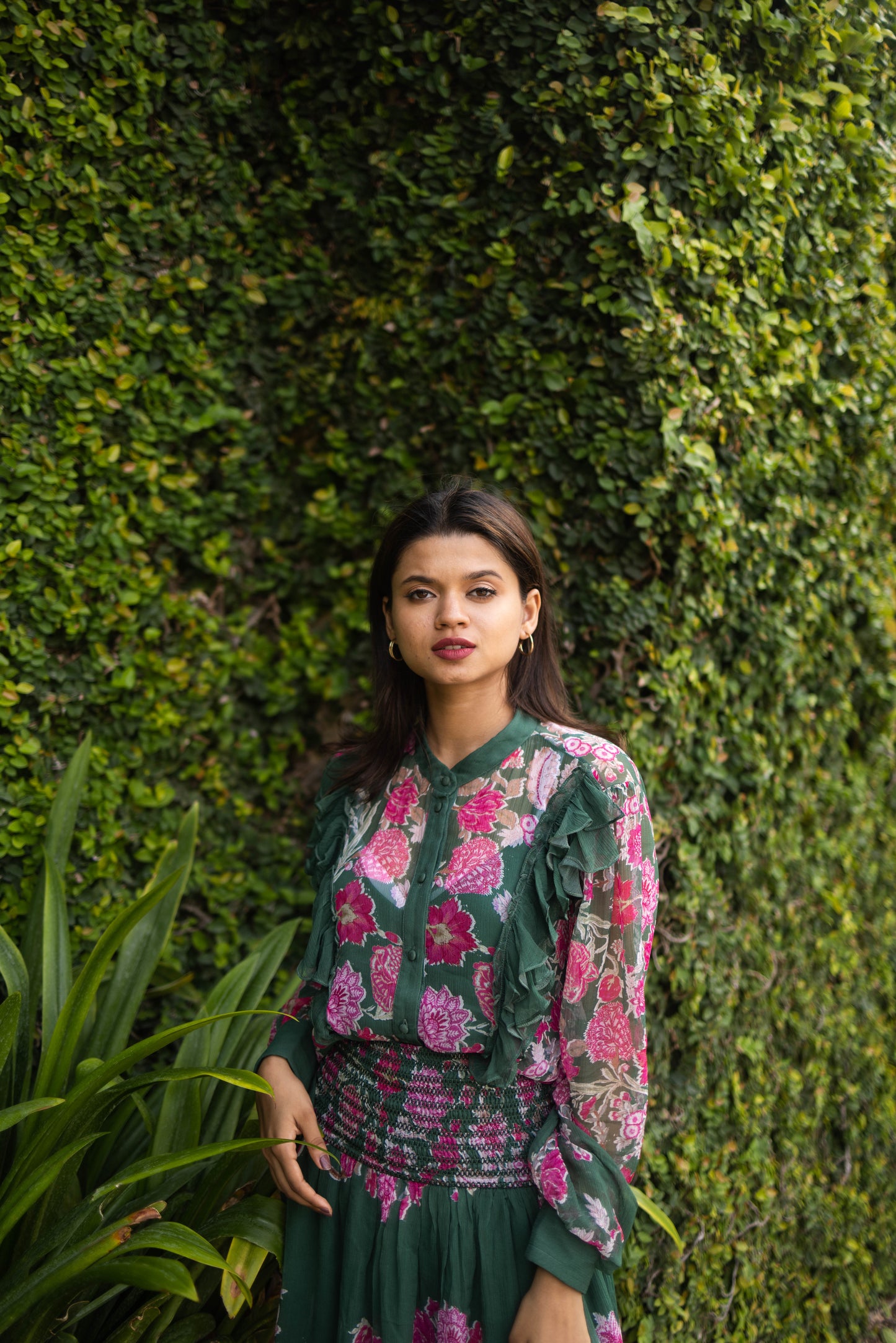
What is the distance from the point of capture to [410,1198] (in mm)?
1585

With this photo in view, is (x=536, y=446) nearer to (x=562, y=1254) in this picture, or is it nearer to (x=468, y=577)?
(x=468, y=577)

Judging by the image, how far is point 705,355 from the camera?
7.88 ft

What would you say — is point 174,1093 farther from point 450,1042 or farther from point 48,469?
point 48,469

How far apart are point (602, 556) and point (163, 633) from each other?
127 cm

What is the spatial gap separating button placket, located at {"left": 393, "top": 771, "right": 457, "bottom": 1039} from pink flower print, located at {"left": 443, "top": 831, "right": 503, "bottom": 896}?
0.11 feet

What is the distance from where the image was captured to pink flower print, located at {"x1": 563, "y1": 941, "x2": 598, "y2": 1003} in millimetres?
1517

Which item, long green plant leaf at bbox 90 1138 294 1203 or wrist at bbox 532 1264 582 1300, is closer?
wrist at bbox 532 1264 582 1300

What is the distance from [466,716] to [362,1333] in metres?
1.05

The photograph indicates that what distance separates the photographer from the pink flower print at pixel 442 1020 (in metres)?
1.57

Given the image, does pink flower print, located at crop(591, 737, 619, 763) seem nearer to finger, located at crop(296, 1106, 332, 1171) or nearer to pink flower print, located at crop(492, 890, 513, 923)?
pink flower print, located at crop(492, 890, 513, 923)

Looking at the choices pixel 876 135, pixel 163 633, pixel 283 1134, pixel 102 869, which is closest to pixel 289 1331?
pixel 283 1134

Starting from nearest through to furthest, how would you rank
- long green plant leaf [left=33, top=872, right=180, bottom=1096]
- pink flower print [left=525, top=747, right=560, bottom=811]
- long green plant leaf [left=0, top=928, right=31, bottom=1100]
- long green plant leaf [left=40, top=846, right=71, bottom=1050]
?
pink flower print [left=525, top=747, right=560, bottom=811] < long green plant leaf [left=33, top=872, right=180, bottom=1096] < long green plant leaf [left=0, top=928, right=31, bottom=1100] < long green plant leaf [left=40, top=846, right=71, bottom=1050]

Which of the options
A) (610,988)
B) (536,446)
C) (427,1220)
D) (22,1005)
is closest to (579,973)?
(610,988)

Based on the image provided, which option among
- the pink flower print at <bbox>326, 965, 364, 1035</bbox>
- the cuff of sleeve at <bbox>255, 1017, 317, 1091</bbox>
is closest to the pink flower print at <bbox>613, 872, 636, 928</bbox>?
the pink flower print at <bbox>326, 965, 364, 1035</bbox>
